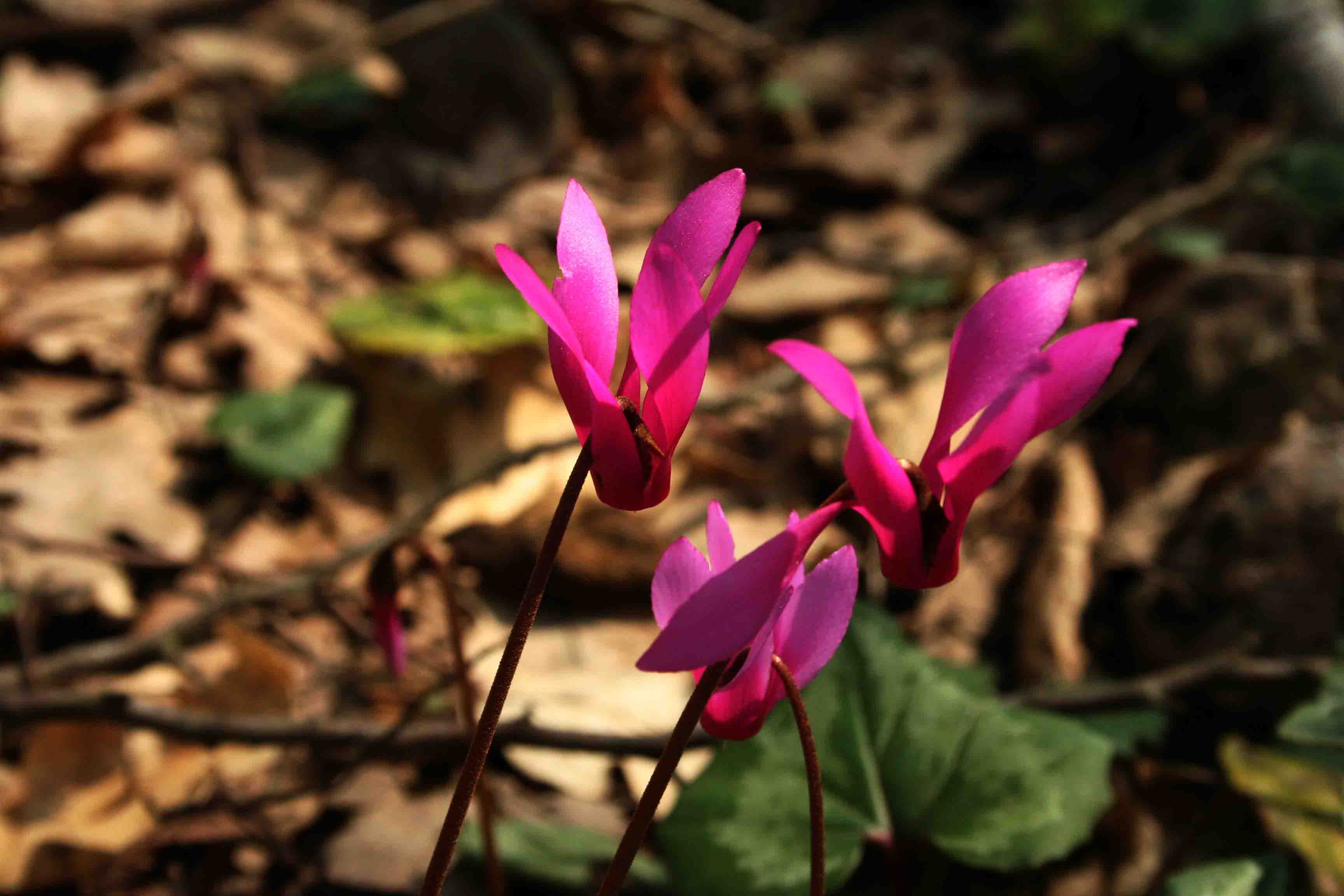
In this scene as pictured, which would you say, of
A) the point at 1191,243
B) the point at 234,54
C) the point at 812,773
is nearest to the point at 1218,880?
the point at 812,773

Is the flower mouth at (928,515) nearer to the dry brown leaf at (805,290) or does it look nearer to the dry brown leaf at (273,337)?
the dry brown leaf at (273,337)

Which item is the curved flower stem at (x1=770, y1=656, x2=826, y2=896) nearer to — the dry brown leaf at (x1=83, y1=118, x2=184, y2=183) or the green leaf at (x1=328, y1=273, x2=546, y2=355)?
the green leaf at (x1=328, y1=273, x2=546, y2=355)

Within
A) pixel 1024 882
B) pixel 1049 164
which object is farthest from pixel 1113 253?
pixel 1024 882

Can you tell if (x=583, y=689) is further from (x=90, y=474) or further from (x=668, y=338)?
(x=668, y=338)

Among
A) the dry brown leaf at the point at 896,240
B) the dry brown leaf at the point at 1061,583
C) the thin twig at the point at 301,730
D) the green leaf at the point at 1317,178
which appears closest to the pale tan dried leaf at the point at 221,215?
the thin twig at the point at 301,730

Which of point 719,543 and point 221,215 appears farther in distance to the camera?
point 221,215

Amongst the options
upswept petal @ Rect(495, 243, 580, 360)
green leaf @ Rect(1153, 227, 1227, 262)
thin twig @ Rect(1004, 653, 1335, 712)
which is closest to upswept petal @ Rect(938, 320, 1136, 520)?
upswept petal @ Rect(495, 243, 580, 360)
